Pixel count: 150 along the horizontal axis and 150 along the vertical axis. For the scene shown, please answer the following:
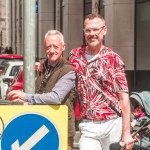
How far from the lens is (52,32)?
5.41 m

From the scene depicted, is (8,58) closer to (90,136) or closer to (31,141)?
(90,136)

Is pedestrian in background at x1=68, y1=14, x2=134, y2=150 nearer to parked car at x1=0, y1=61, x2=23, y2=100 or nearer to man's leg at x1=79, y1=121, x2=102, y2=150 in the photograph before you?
man's leg at x1=79, y1=121, x2=102, y2=150

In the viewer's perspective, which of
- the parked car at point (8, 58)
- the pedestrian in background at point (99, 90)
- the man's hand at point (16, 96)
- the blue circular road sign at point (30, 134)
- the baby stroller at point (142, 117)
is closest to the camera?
the blue circular road sign at point (30, 134)

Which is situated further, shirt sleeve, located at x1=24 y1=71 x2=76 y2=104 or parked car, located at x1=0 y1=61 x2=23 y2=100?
parked car, located at x1=0 y1=61 x2=23 y2=100

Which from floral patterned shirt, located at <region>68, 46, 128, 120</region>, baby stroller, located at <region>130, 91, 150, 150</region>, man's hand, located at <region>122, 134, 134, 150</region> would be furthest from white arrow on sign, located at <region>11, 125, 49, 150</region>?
baby stroller, located at <region>130, 91, 150, 150</region>

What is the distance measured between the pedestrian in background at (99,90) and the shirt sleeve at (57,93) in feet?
0.45

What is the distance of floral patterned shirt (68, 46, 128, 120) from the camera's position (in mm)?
5496

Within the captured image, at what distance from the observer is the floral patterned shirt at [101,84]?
216 inches

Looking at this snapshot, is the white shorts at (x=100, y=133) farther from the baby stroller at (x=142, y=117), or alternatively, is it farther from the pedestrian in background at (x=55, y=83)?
the baby stroller at (x=142, y=117)

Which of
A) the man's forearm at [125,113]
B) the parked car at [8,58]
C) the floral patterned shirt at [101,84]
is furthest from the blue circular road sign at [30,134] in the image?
the parked car at [8,58]

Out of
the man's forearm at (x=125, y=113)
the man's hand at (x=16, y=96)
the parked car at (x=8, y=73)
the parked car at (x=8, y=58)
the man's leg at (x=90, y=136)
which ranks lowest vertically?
the parked car at (x=8, y=73)

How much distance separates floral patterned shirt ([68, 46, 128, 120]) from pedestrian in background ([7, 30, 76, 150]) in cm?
13

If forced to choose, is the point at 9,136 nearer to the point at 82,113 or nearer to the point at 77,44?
the point at 82,113

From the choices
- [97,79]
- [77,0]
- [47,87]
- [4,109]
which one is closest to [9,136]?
[4,109]
